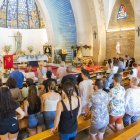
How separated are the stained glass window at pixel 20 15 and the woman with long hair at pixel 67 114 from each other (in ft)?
55.2

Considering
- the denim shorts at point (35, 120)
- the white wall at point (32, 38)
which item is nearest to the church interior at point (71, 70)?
the denim shorts at point (35, 120)

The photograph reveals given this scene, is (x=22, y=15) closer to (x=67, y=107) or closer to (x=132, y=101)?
(x=132, y=101)

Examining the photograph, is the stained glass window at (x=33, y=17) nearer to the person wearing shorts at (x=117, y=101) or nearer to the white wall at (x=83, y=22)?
the white wall at (x=83, y=22)

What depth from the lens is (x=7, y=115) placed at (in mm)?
2285

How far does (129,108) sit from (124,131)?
451 millimetres

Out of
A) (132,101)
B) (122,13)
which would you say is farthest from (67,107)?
(122,13)

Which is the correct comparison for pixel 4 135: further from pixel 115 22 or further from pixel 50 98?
pixel 115 22

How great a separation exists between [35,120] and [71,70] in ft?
6.25

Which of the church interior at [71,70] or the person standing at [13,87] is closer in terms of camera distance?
the church interior at [71,70]

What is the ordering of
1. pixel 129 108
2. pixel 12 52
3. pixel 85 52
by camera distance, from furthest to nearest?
pixel 12 52, pixel 85 52, pixel 129 108

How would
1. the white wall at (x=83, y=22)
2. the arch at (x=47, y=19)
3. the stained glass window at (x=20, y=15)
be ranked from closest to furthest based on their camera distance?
1. the arch at (x=47, y=19)
2. the white wall at (x=83, y=22)
3. the stained glass window at (x=20, y=15)

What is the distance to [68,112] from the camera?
2035 millimetres

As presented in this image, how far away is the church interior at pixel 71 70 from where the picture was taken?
7.83 ft

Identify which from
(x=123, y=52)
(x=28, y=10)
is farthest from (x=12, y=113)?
(x=28, y=10)
